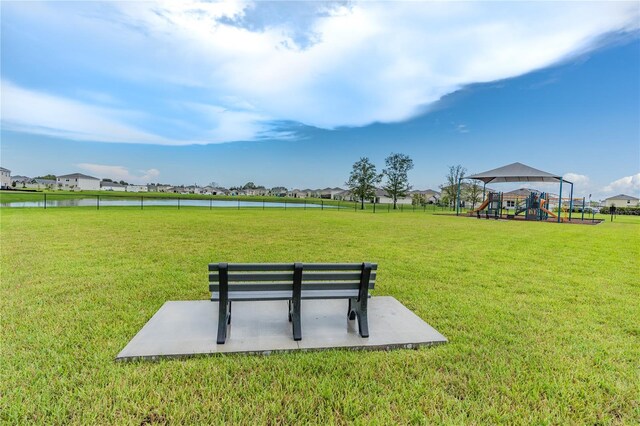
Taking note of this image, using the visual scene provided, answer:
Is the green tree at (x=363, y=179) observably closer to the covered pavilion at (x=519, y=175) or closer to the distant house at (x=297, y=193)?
the covered pavilion at (x=519, y=175)

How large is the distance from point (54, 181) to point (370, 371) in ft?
482

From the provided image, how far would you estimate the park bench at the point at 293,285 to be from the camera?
316cm

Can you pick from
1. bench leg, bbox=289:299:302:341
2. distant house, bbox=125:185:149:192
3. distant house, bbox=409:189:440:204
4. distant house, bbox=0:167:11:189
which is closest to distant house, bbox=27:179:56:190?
distant house, bbox=0:167:11:189

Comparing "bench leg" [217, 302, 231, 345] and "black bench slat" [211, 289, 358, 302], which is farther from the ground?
"black bench slat" [211, 289, 358, 302]

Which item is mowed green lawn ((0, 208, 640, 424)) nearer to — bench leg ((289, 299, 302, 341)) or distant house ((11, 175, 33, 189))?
bench leg ((289, 299, 302, 341))

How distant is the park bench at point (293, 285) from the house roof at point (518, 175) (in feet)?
86.3

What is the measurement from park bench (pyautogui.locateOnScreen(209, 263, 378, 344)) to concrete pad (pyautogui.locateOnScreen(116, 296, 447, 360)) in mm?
173

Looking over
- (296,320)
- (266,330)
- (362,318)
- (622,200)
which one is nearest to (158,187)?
(266,330)

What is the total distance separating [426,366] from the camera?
9.59ft

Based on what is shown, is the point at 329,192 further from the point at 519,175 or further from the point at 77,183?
the point at 519,175

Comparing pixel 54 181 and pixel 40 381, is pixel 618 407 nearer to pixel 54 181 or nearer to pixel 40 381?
pixel 40 381

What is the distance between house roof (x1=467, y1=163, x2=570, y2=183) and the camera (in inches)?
991

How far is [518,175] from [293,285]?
2801cm

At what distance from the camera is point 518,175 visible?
1015 inches
